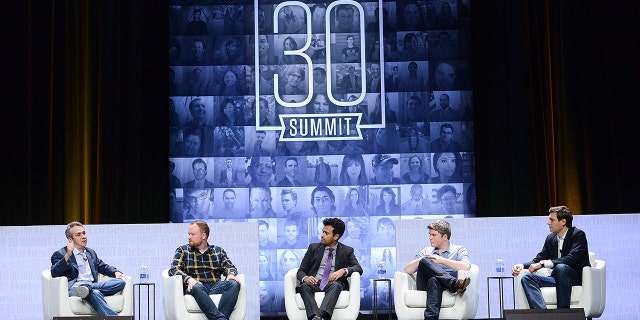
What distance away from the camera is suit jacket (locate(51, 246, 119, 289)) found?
675 cm

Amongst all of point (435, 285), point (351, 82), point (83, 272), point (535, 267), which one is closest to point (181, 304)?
point (83, 272)

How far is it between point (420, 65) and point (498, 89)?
0.82m

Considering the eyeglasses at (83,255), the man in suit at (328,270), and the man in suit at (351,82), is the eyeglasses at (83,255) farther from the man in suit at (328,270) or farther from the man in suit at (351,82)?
the man in suit at (351,82)

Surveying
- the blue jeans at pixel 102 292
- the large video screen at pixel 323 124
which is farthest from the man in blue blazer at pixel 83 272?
the large video screen at pixel 323 124

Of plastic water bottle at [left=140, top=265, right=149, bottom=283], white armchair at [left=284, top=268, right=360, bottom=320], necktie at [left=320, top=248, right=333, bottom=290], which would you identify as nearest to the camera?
white armchair at [left=284, top=268, right=360, bottom=320]

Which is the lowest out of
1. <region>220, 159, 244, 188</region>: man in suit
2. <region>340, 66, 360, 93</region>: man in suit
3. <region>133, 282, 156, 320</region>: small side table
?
<region>133, 282, 156, 320</region>: small side table

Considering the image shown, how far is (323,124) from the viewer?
30.2 feet

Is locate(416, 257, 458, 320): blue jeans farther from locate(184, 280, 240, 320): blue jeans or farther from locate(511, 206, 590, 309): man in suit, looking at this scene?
locate(184, 280, 240, 320): blue jeans

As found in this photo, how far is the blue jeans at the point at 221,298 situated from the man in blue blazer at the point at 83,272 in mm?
591

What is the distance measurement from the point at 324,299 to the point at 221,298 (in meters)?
0.76

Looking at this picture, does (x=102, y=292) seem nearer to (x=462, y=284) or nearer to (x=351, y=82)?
(x=462, y=284)

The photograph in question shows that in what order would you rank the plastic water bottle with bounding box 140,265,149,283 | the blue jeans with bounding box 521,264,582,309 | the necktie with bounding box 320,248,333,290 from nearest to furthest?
the blue jeans with bounding box 521,264,582,309
the necktie with bounding box 320,248,333,290
the plastic water bottle with bounding box 140,265,149,283

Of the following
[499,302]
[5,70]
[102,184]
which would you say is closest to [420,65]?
[499,302]

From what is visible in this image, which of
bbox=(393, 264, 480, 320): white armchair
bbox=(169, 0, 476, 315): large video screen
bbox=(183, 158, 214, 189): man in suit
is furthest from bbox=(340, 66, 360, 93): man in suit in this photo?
bbox=(393, 264, 480, 320): white armchair
